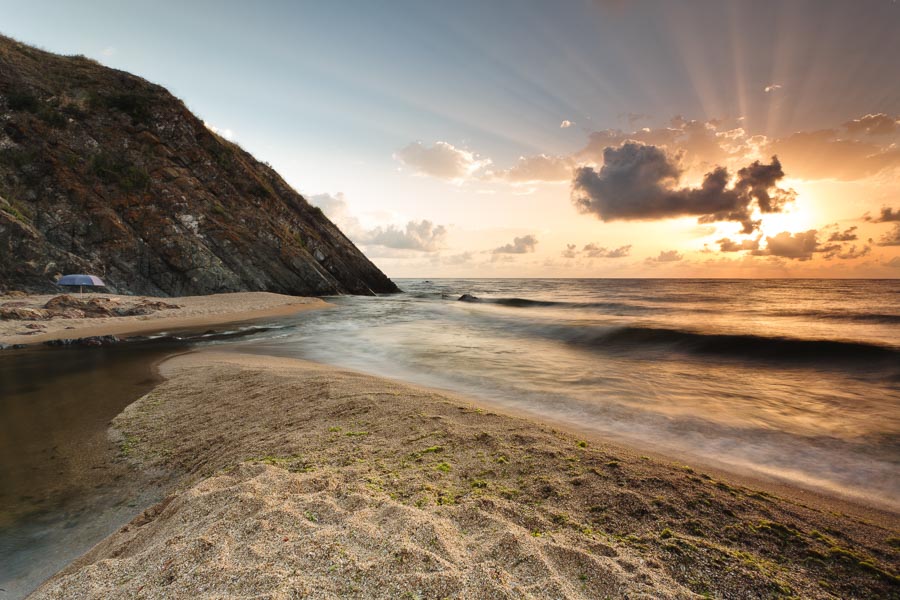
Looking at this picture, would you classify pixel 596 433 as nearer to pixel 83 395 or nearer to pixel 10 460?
pixel 10 460

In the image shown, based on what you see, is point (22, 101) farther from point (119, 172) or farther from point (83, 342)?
point (83, 342)

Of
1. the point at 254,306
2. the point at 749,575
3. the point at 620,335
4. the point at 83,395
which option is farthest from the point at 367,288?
the point at 749,575

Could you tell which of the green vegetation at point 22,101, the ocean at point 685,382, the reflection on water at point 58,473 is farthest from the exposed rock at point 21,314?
the green vegetation at point 22,101

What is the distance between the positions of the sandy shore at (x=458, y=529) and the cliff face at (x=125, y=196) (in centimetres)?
2901

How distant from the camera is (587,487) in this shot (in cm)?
371

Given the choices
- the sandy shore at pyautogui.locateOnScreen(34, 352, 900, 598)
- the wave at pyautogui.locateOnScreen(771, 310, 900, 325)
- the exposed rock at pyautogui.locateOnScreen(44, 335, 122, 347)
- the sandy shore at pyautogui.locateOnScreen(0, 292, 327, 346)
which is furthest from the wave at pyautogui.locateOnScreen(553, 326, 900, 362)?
the sandy shore at pyautogui.locateOnScreen(0, 292, 327, 346)

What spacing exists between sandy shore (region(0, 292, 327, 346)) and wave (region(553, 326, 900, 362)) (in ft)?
60.6

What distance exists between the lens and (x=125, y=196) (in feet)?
98.2

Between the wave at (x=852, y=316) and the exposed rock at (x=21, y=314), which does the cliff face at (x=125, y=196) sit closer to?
the exposed rock at (x=21, y=314)

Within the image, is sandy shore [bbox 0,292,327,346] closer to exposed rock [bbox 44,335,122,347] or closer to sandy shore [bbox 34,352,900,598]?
exposed rock [bbox 44,335,122,347]

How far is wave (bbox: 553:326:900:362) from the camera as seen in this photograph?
14234 mm

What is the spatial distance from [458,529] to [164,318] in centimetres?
2206

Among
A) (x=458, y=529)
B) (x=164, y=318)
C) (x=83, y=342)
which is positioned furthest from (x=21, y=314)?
(x=458, y=529)

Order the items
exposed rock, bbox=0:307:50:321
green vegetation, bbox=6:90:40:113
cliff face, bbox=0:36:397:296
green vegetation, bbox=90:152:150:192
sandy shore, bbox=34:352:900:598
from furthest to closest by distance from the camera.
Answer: green vegetation, bbox=90:152:150:192, green vegetation, bbox=6:90:40:113, cliff face, bbox=0:36:397:296, exposed rock, bbox=0:307:50:321, sandy shore, bbox=34:352:900:598
